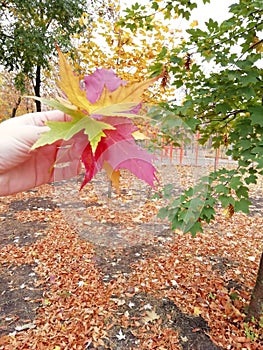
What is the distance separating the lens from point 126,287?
6.70 feet

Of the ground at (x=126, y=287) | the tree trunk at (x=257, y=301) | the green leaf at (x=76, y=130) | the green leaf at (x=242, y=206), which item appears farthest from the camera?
the tree trunk at (x=257, y=301)

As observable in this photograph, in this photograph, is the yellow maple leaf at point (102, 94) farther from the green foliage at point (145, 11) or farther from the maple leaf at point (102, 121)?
the green foliage at point (145, 11)

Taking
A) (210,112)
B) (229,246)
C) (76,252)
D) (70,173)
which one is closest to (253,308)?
(229,246)

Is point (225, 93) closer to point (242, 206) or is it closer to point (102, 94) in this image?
point (242, 206)

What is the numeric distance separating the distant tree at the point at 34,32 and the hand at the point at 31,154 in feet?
9.30

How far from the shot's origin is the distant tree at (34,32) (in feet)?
11.4

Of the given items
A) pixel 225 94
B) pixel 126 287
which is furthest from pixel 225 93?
pixel 126 287

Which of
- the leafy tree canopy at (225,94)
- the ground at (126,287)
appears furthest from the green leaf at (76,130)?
the leafy tree canopy at (225,94)

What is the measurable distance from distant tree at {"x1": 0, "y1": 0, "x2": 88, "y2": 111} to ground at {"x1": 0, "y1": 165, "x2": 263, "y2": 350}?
2.23 m

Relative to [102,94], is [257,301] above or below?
below

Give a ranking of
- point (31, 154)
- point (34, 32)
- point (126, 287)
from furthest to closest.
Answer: point (34, 32) < point (126, 287) < point (31, 154)

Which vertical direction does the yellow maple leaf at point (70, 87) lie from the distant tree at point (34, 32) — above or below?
below

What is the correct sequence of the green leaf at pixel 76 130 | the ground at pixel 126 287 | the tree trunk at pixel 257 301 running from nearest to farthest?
1. the green leaf at pixel 76 130
2. the ground at pixel 126 287
3. the tree trunk at pixel 257 301

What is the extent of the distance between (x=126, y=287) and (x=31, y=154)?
66.6 inches
